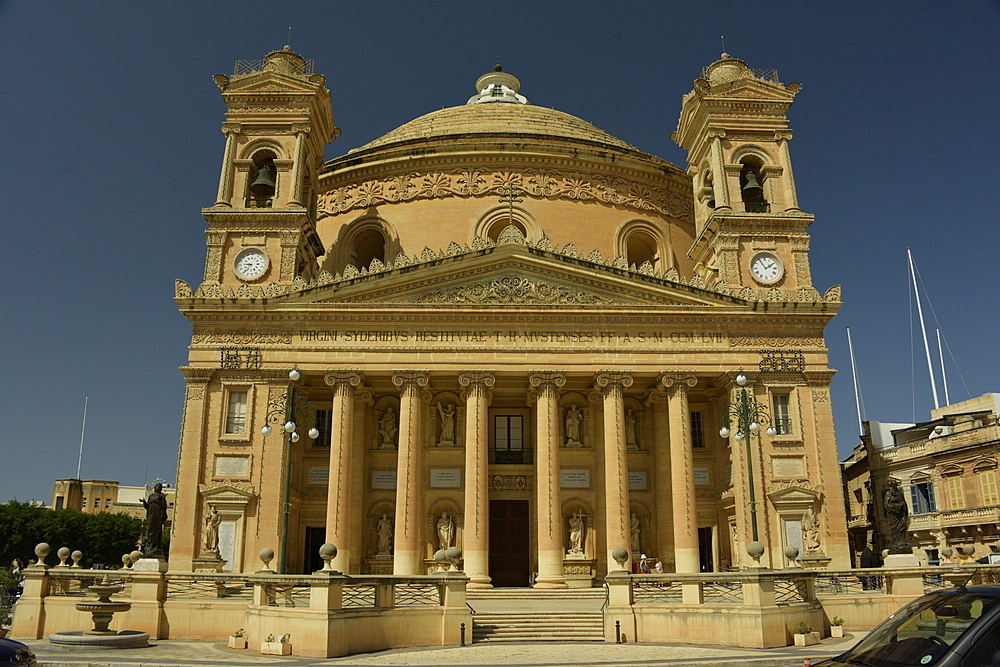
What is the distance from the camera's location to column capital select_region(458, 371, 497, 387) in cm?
3288

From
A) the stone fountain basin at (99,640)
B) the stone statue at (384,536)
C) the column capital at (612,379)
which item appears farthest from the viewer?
the stone statue at (384,536)

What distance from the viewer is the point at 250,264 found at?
→ 35.6m

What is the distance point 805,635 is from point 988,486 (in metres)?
24.1

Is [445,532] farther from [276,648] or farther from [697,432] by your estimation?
[276,648]

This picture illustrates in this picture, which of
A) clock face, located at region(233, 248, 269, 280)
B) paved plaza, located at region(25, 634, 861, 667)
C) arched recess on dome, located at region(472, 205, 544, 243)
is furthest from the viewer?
arched recess on dome, located at region(472, 205, 544, 243)

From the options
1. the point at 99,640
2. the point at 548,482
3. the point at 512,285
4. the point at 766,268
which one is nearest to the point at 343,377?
the point at 512,285

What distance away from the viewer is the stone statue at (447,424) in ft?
116

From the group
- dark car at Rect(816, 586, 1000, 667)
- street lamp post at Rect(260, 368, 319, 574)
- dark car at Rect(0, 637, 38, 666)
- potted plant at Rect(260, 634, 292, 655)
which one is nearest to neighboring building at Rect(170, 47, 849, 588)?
street lamp post at Rect(260, 368, 319, 574)

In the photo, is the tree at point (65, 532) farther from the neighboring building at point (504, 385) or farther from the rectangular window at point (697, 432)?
the rectangular window at point (697, 432)

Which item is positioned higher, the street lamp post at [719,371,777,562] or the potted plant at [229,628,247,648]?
the street lamp post at [719,371,777,562]

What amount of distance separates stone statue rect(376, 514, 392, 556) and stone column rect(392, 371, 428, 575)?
5.44 feet

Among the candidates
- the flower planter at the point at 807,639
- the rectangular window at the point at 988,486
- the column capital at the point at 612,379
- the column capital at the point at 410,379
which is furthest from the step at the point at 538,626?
the rectangular window at the point at 988,486

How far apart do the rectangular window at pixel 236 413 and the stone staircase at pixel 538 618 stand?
11.6 metres

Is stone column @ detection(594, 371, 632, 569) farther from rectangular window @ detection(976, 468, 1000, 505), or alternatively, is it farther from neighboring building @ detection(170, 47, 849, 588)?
rectangular window @ detection(976, 468, 1000, 505)
